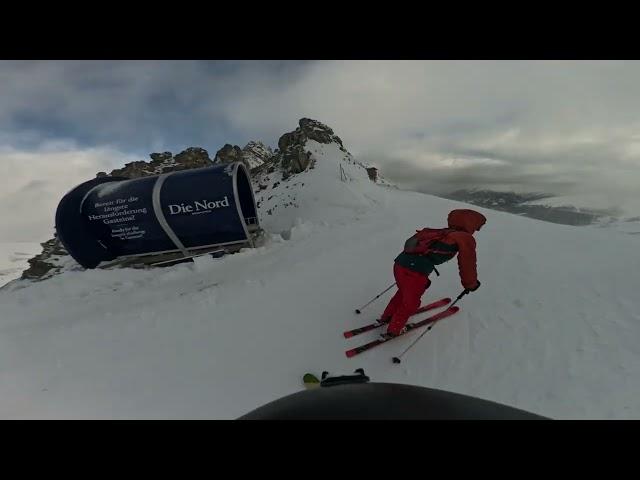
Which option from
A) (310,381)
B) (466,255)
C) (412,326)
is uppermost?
(466,255)

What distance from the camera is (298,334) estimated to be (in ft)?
14.7

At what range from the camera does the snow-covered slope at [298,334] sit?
3.22 metres

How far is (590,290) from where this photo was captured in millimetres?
4809

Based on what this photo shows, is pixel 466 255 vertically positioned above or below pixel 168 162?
below

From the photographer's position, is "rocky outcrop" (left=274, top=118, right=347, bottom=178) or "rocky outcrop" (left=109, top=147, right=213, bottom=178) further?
"rocky outcrop" (left=109, top=147, right=213, bottom=178)

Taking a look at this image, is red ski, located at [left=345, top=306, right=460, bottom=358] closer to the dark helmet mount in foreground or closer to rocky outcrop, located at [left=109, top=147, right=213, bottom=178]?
the dark helmet mount in foreground

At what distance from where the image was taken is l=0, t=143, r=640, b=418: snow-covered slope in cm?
322

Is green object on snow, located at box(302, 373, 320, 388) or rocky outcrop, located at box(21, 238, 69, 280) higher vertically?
rocky outcrop, located at box(21, 238, 69, 280)

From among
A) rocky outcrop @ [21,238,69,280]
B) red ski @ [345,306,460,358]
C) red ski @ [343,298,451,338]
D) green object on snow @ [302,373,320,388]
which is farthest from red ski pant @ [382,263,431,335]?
rocky outcrop @ [21,238,69,280]

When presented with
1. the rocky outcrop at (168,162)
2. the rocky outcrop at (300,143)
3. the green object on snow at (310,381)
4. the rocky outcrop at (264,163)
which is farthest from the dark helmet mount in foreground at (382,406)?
the rocky outcrop at (168,162)

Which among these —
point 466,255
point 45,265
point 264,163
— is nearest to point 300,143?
point 264,163

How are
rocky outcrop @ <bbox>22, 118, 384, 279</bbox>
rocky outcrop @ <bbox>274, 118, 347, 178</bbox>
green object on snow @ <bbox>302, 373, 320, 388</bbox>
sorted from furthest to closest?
rocky outcrop @ <bbox>274, 118, 347, 178</bbox>, rocky outcrop @ <bbox>22, 118, 384, 279</bbox>, green object on snow @ <bbox>302, 373, 320, 388</bbox>

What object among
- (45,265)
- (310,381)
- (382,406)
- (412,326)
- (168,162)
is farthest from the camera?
(168,162)

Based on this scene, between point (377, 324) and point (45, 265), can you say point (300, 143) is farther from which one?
point (377, 324)
